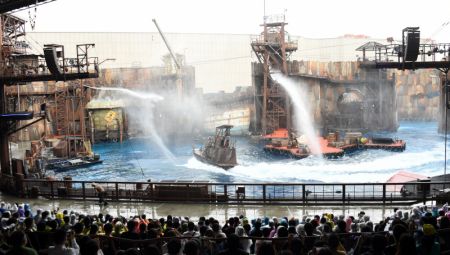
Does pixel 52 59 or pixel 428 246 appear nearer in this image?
pixel 428 246

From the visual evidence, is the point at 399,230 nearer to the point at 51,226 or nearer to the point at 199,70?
the point at 51,226

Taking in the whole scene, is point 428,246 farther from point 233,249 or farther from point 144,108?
point 144,108

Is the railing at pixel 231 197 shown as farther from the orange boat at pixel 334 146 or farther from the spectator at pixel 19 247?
the orange boat at pixel 334 146

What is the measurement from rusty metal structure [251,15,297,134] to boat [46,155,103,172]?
785 inches

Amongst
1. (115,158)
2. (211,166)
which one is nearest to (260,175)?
(211,166)

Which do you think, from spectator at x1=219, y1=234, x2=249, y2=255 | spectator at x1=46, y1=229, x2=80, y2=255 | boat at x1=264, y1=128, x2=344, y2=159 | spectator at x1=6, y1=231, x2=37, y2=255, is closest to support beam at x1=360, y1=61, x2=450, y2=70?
spectator at x1=219, y1=234, x2=249, y2=255

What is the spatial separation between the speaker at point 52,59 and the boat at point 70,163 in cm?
1962

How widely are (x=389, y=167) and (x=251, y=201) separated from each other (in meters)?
23.8

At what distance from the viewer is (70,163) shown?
1453 inches

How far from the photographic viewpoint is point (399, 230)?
5605 mm

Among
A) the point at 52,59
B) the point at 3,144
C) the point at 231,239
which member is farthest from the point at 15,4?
the point at 231,239

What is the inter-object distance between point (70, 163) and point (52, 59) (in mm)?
20457

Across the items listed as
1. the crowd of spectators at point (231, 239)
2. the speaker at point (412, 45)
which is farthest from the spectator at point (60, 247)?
the speaker at point (412, 45)

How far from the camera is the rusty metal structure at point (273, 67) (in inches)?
1941
